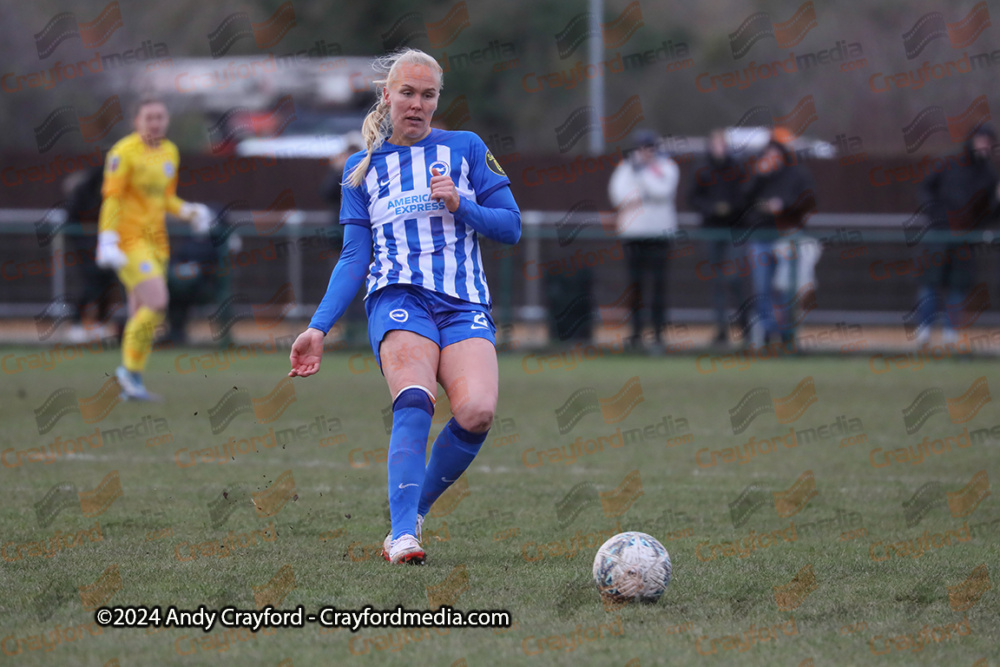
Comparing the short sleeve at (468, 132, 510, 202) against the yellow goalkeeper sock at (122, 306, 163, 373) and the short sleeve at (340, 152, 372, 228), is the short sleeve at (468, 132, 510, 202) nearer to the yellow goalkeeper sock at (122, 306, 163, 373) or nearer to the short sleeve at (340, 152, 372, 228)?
the short sleeve at (340, 152, 372, 228)

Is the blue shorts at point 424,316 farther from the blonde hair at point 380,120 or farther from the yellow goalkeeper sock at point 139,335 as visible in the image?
the yellow goalkeeper sock at point 139,335

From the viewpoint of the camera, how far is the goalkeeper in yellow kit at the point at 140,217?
386 inches

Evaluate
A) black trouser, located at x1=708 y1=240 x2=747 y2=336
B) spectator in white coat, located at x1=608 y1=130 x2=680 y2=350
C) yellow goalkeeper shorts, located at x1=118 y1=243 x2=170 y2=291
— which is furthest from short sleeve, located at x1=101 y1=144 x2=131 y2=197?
black trouser, located at x1=708 y1=240 x2=747 y2=336

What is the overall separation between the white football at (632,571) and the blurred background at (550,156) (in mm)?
8957

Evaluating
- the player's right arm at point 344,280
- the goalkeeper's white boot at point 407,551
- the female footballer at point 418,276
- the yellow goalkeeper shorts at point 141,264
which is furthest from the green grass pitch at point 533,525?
the yellow goalkeeper shorts at point 141,264

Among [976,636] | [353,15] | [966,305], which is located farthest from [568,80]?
[976,636]

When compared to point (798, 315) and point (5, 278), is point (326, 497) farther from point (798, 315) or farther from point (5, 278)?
point (5, 278)

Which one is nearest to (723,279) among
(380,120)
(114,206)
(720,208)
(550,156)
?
(720,208)

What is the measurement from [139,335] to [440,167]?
18.7 feet

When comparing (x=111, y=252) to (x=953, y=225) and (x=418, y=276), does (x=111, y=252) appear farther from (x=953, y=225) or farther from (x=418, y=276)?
(x=953, y=225)

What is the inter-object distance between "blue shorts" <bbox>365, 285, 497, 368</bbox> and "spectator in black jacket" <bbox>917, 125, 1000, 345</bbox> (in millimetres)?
10970

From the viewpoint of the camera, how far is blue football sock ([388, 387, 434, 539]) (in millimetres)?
4801

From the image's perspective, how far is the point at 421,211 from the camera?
4.99m

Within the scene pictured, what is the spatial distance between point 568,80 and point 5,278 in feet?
57.0
